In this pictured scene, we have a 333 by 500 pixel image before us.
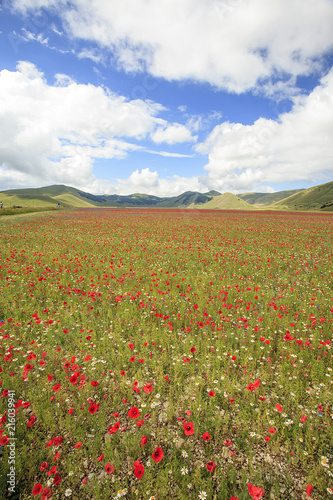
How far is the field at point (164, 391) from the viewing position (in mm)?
2840

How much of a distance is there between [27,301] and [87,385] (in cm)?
487


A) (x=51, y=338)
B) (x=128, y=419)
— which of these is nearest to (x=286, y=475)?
(x=128, y=419)

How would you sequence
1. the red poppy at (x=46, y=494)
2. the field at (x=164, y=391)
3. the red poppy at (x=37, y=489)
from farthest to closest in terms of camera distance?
the field at (x=164, y=391), the red poppy at (x=46, y=494), the red poppy at (x=37, y=489)

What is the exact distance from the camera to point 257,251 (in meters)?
15.1

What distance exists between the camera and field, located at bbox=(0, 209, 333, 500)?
2.84m

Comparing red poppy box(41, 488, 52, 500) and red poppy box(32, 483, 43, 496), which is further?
red poppy box(41, 488, 52, 500)

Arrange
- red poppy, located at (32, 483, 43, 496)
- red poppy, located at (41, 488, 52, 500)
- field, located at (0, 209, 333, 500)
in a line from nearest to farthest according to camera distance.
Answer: red poppy, located at (32, 483, 43, 496), red poppy, located at (41, 488, 52, 500), field, located at (0, 209, 333, 500)

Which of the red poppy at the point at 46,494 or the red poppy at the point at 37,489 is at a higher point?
the red poppy at the point at 37,489

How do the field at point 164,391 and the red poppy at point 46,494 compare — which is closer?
the red poppy at point 46,494

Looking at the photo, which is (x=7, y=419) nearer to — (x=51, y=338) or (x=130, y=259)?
(x=51, y=338)

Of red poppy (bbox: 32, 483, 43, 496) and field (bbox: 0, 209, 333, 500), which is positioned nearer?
red poppy (bbox: 32, 483, 43, 496)

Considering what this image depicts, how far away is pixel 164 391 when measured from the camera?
14.0 feet

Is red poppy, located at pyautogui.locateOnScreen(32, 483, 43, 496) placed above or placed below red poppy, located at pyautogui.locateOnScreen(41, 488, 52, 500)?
above

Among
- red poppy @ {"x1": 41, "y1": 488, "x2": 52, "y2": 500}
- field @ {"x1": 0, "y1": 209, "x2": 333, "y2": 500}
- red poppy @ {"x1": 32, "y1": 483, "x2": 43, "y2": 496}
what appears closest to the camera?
red poppy @ {"x1": 32, "y1": 483, "x2": 43, "y2": 496}
